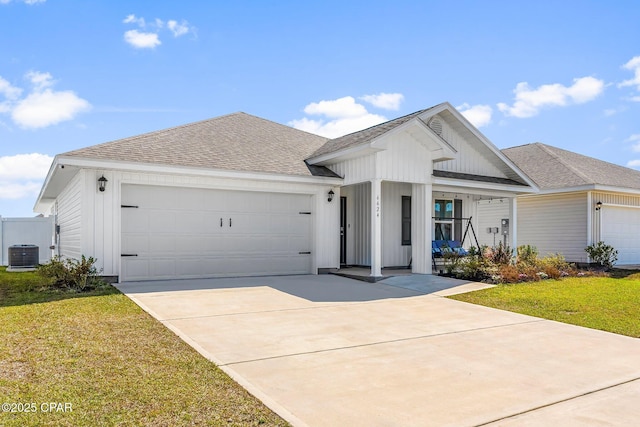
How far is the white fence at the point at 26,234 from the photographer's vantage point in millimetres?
19328

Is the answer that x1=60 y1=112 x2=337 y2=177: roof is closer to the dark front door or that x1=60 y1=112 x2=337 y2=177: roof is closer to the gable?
the gable

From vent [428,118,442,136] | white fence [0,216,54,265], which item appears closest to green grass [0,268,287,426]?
vent [428,118,442,136]

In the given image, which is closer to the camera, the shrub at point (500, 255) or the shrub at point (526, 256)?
the shrub at point (500, 255)

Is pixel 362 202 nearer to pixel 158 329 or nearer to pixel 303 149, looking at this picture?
pixel 303 149

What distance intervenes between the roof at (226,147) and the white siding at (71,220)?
4.43 feet

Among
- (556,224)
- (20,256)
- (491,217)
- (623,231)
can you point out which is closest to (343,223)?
(491,217)

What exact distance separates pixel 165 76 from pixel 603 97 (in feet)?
40.6

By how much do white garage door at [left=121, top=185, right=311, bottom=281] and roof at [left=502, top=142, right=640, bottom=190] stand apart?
400 inches

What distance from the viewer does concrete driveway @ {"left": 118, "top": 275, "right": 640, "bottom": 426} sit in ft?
11.8

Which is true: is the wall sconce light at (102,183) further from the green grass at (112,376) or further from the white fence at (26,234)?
the white fence at (26,234)

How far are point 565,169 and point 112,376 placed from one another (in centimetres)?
1791

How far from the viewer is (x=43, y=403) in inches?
135

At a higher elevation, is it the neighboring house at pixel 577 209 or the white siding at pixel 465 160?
the white siding at pixel 465 160

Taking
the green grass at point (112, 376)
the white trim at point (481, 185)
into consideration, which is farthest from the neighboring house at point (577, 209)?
the green grass at point (112, 376)
